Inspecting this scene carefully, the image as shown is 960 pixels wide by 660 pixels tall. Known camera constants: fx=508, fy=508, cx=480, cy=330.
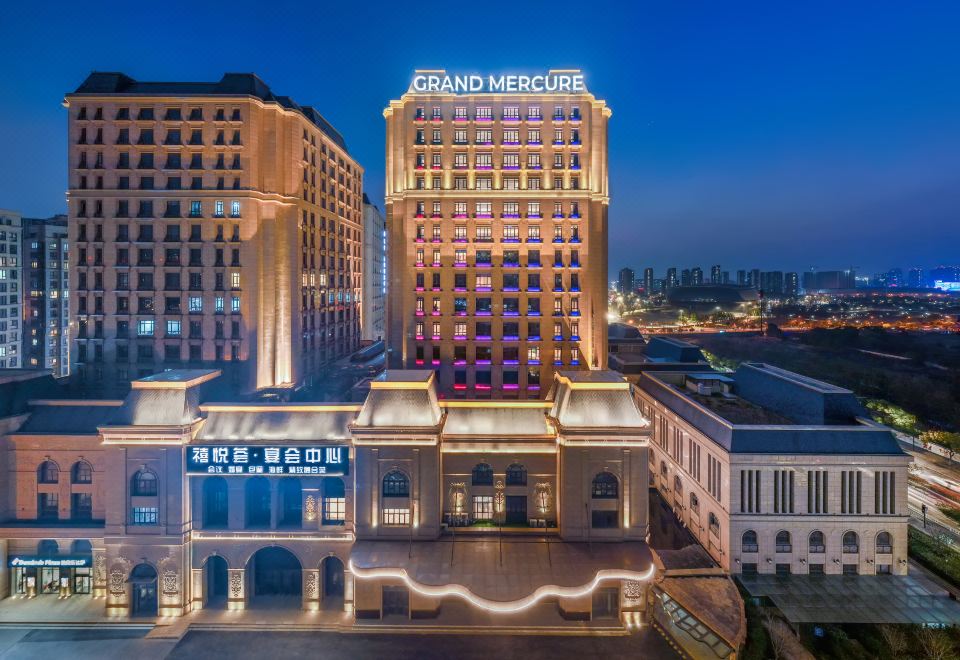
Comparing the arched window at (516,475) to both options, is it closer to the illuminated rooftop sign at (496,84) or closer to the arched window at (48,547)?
the arched window at (48,547)

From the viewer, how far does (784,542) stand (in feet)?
128

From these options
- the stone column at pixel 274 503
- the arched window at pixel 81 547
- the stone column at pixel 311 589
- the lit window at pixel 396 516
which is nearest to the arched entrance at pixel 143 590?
the arched window at pixel 81 547

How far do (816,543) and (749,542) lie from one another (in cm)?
513

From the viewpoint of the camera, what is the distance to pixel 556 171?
64.2m

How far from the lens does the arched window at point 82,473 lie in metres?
39.5

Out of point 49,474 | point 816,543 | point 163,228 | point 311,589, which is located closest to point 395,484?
point 311,589

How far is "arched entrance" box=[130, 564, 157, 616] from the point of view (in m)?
37.0

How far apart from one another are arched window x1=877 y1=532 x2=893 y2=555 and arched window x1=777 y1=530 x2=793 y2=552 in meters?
6.60

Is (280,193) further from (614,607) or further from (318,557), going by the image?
(614,607)

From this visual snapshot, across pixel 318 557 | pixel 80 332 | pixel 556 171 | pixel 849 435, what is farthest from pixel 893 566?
pixel 80 332

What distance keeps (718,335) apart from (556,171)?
342ft

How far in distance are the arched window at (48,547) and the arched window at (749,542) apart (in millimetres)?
52166

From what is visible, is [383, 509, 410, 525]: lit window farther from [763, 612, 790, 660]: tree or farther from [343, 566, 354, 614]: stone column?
[763, 612, 790, 660]: tree

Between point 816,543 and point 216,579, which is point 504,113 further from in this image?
point 216,579
